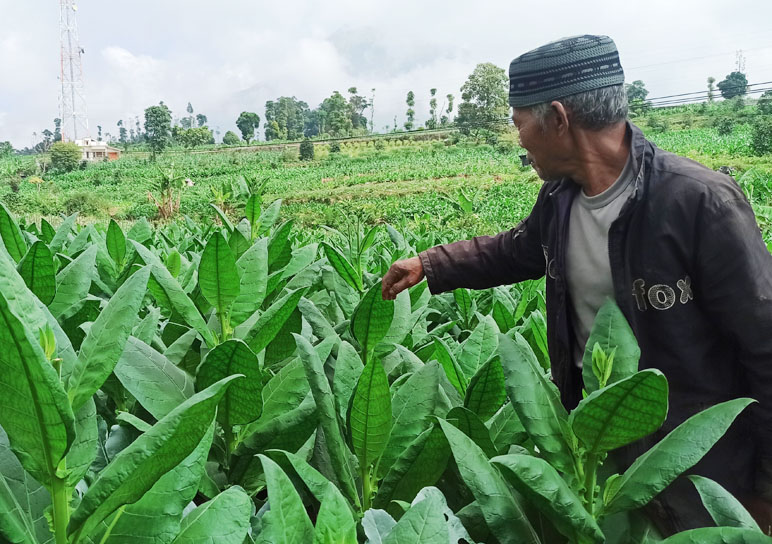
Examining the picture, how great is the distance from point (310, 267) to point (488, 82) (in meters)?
70.0

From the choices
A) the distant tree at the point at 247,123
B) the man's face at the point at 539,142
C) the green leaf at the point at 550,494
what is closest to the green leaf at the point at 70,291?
the green leaf at the point at 550,494

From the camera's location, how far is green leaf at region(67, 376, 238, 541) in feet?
1.86

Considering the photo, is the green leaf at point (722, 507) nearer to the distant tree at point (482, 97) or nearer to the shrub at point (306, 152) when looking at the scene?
the shrub at point (306, 152)

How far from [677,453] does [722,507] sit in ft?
0.26

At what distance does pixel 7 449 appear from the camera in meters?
0.73

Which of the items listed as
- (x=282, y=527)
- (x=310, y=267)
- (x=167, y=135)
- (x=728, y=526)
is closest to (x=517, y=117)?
(x=310, y=267)

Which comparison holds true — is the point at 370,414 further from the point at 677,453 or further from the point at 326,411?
the point at 677,453

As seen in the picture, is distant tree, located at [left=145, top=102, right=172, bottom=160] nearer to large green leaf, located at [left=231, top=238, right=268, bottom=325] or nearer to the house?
the house

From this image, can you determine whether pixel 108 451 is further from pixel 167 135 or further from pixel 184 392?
pixel 167 135

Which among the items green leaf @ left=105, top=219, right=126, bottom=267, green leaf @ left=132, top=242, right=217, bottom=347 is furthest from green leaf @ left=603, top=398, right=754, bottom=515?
green leaf @ left=105, top=219, right=126, bottom=267

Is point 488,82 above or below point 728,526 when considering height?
above

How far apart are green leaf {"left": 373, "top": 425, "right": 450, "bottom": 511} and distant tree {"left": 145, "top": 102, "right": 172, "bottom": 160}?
68017 millimetres

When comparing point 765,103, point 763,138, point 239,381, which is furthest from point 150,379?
point 765,103

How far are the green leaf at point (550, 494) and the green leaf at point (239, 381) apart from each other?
13.2 inches
